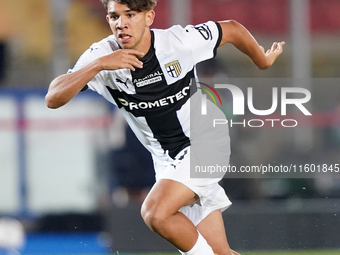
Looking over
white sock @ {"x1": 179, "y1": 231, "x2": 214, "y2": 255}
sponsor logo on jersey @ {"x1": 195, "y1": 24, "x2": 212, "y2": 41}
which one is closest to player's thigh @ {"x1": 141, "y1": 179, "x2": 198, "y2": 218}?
white sock @ {"x1": 179, "y1": 231, "x2": 214, "y2": 255}

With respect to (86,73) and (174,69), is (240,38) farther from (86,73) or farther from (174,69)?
(86,73)

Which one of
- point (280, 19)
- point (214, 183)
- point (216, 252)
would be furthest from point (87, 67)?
point (280, 19)

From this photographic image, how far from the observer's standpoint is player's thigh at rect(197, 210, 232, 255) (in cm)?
411

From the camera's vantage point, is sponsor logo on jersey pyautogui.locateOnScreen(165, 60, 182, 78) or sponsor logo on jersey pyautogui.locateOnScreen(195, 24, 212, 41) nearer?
sponsor logo on jersey pyautogui.locateOnScreen(165, 60, 182, 78)

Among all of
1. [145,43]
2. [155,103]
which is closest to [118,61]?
[145,43]

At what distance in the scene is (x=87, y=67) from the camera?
11.5ft

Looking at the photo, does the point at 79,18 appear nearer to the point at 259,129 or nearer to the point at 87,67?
the point at 259,129

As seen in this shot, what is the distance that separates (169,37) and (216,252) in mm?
1594

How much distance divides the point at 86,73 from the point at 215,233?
1.57 m

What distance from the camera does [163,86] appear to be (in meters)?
3.87

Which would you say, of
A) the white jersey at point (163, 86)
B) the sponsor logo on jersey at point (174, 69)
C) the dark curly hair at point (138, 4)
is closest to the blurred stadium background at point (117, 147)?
the white jersey at point (163, 86)

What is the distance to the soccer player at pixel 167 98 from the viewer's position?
3568 mm

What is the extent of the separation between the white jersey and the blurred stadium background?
305 cm

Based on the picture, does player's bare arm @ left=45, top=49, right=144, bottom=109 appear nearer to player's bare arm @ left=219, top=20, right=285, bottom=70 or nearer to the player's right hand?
the player's right hand
